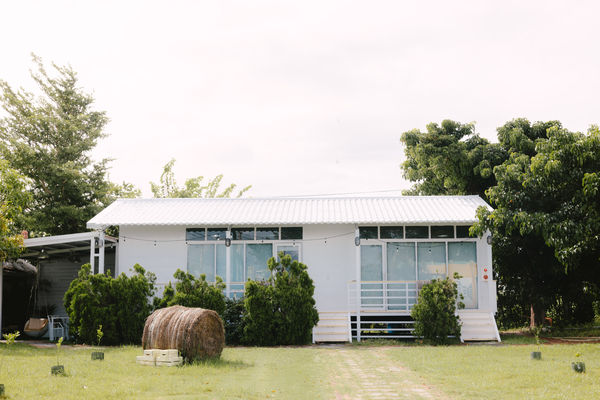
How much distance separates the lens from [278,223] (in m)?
18.7

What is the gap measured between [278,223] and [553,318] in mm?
10760

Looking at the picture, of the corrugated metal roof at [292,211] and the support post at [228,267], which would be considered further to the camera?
the corrugated metal roof at [292,211]

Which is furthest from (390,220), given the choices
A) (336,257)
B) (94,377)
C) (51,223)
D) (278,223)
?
(51,223)

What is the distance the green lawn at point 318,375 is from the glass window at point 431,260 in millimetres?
4470

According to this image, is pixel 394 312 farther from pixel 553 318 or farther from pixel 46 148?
pixel 46 148

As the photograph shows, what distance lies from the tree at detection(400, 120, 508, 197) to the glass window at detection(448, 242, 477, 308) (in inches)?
124

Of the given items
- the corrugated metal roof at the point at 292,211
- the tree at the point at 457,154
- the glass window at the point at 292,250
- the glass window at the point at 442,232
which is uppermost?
the tree at the point at 457,154

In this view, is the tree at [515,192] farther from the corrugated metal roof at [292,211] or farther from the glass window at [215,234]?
the glass window at [215,234]

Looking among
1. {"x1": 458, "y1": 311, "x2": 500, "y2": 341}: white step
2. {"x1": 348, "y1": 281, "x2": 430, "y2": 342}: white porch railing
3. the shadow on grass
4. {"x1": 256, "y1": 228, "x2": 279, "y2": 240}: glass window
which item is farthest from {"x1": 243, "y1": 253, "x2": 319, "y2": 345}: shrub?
{"x1": 458, "y1": 311, "x2": 500, "y2": 341}: white step

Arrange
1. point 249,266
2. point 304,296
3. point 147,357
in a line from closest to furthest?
1. point 147,357
2. point 304,296
3. point 249,266

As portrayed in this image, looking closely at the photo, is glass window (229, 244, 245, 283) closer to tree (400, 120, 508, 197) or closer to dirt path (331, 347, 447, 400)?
dirt path (331, 347, 447, 400)

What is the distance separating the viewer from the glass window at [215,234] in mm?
19484

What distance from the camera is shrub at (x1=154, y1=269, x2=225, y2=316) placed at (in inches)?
649

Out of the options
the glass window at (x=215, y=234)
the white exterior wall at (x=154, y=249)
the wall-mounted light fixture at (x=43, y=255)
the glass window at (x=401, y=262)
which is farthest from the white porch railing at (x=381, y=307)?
the wall-mounted light fixture at (x=43, y=255)
